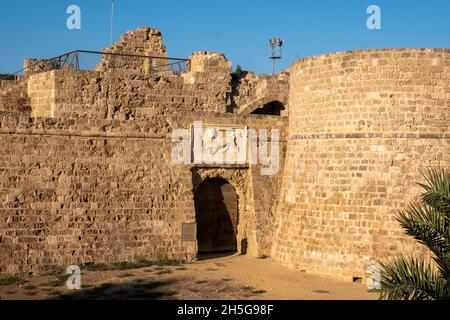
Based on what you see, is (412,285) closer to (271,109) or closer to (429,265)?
(429,265)

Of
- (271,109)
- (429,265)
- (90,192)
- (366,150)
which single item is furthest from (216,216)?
(429,265)

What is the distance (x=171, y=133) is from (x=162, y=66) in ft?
13.6

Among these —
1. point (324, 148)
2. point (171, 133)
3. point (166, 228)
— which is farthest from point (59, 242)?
point (324, 148)

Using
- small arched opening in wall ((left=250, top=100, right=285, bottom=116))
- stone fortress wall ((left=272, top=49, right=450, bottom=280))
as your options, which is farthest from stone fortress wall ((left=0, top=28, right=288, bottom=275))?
stone fortress wall ((left=272, top=49, right=450, bottom=280))

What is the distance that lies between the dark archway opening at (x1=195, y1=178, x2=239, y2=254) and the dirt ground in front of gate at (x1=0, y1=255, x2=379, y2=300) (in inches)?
122

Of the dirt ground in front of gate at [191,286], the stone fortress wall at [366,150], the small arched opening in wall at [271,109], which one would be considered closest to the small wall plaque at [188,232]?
the dirt ground in front of gate at [191,286]

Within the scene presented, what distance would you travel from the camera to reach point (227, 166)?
62.1 feet

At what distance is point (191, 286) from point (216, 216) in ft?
19.3

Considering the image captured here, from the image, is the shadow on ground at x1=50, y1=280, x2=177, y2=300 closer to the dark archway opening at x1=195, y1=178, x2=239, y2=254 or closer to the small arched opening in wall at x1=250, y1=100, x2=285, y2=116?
the dark archway opening at x1=195, y1=178, x2=239, y2=254

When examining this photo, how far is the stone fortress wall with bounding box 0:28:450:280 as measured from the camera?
15797mm

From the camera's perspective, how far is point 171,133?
59.3ft
